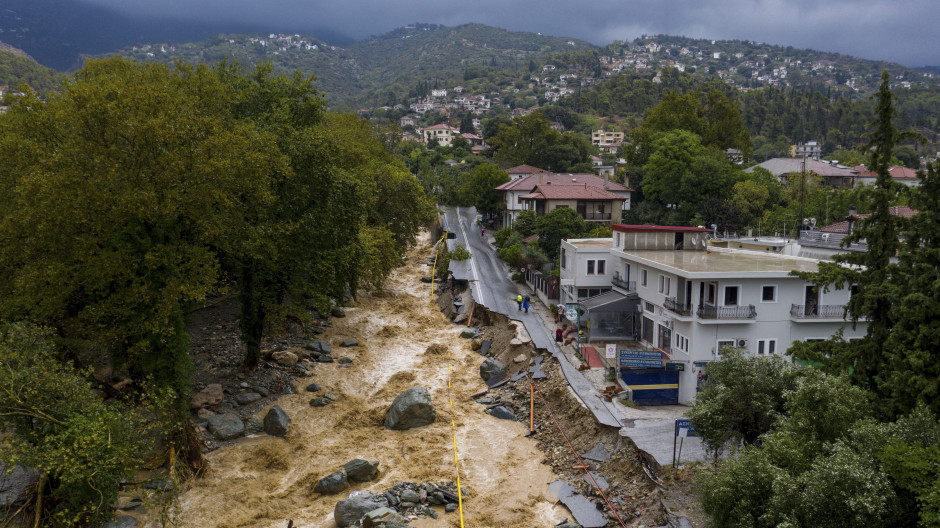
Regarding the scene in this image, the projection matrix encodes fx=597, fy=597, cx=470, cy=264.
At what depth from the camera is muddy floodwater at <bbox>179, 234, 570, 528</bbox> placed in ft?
63.6

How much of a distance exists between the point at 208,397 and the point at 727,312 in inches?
918

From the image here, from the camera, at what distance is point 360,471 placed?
21.2 m

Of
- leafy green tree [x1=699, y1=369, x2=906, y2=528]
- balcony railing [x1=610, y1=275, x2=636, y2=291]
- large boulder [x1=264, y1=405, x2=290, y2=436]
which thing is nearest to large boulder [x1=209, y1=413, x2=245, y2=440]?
large boulder [x1=264, y1=405, x2=290, y2=436]

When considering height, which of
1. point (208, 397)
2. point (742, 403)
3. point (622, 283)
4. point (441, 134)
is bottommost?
point (208, 397)

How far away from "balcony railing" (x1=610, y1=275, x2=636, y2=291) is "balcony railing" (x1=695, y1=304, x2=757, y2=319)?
7.32 metres

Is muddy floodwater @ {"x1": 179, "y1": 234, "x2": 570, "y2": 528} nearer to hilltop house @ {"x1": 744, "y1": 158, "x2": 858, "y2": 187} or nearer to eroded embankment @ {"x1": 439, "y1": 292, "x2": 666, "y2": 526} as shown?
eroded embankment @ {"x1": 439, "y1": 292, "x2": 666, "y2": 526}

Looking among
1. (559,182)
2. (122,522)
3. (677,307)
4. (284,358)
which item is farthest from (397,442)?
(559,182)

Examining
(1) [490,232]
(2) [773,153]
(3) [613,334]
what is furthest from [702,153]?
(2) [773,153]

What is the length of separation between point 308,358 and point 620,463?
19.2m

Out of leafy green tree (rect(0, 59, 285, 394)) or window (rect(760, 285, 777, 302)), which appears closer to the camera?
leafy green tree (rect(0, 59, 285, 394))

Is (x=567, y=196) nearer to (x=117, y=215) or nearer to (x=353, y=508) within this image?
(x=353, y=508)

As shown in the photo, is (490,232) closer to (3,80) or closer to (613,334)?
(613,334)

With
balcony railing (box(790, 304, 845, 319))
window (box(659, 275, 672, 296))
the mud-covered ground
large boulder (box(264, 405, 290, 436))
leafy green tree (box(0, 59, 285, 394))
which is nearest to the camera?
leafy green tree (box(0, 59, 285, 394))

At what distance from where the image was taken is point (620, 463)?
20516mm
